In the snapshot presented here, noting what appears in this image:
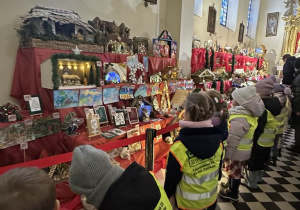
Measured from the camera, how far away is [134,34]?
4.27 meters

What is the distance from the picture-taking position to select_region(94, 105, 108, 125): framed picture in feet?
9.14

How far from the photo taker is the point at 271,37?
12.1 meters

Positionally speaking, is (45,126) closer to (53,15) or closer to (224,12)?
(53,15)

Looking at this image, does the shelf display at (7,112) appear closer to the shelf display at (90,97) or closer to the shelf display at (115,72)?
the shelf display at (90,97)

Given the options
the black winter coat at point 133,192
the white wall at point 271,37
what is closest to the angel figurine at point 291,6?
the white wall at point 271,37

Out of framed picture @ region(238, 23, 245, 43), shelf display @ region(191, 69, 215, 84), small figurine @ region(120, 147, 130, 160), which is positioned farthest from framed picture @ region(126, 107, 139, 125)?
framed picture @ region(238, 23, 245, 43)

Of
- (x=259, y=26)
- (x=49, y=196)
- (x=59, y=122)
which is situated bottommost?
(x=59, y=122)

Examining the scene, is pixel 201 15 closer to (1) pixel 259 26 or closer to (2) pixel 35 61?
(2) pixel 35 61

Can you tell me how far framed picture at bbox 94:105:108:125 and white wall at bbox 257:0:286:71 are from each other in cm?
1281

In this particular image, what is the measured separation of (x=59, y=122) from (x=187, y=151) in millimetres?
1663

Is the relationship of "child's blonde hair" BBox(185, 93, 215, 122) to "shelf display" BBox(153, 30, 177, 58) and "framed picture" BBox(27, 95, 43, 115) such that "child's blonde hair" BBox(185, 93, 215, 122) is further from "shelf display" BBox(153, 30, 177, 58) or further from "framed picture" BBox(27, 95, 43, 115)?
"shelf display" BBox(153, 30, 177, 58)

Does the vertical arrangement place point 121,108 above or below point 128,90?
below

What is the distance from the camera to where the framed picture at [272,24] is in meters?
11.9

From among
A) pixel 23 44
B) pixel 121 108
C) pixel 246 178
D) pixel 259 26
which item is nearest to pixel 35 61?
pixel 23 44
